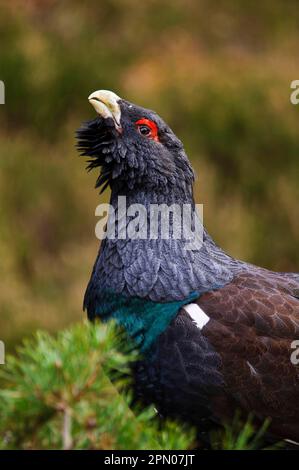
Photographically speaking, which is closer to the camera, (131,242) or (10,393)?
(10,393)

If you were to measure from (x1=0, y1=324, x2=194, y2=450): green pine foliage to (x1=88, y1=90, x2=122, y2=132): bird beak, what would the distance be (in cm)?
169

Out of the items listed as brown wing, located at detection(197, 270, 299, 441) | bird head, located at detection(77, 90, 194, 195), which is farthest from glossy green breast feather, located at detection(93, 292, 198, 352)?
bird head, located at detection(77, 90, 194, 195)

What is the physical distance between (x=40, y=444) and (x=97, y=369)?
233mm

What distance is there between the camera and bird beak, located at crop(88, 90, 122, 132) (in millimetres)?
3443

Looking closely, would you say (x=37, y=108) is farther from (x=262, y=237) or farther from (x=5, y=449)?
(x=5, y=449)

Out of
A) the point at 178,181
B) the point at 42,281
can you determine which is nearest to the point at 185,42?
the point at 42,281

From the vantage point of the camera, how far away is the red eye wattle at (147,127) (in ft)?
11.4

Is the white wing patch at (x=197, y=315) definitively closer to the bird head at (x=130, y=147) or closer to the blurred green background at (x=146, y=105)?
the bird head at (x=130, y=147)

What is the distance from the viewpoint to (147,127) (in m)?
3.48

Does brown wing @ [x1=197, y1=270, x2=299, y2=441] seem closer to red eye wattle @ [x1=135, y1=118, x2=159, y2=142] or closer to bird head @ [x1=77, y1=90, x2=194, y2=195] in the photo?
bird head @ [x1=77, y1=90, x2=194, y2=195]

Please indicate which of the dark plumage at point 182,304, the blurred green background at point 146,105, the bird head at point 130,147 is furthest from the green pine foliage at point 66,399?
the blurred green background at point 146,105

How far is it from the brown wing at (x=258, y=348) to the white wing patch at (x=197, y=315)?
16mm

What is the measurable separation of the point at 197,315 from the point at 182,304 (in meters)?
0.07

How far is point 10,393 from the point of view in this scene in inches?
71.4
